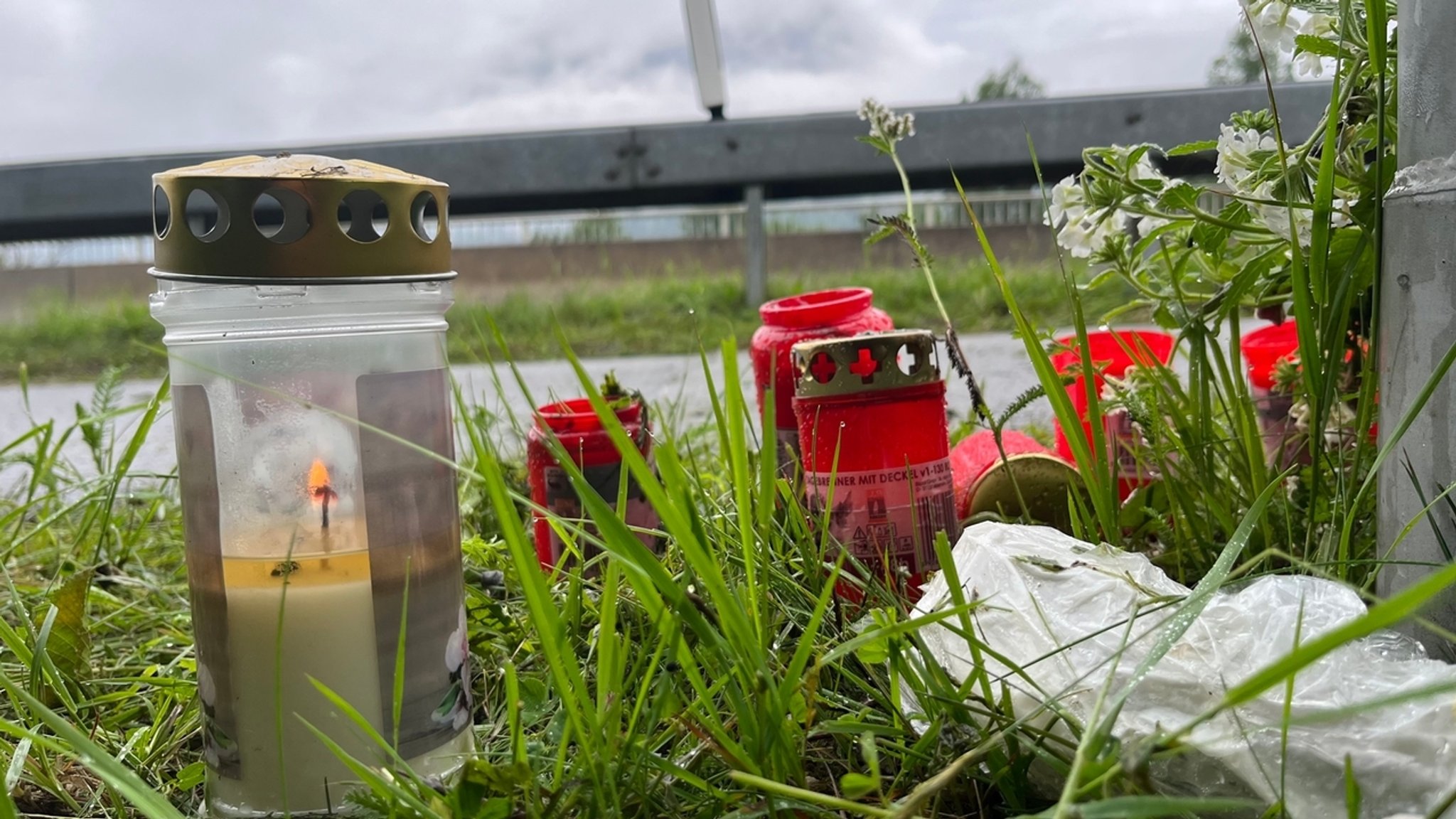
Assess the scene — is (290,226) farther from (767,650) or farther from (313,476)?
(767,650)

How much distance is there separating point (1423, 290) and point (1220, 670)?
298 millimetres

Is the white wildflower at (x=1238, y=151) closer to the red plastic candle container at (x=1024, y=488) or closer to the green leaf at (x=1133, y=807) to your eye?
the red plastic candle container at (x=1024, y=488)

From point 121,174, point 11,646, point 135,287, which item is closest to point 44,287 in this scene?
point 135,287

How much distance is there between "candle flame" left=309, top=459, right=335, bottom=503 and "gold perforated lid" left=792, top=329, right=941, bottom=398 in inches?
17.9

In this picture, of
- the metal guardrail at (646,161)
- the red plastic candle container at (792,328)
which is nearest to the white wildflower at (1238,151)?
the red plastic candle container at (792,328)

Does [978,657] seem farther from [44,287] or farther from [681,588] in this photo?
[44,287]

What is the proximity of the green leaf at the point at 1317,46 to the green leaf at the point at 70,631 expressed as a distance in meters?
1.18

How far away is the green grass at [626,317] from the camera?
3457mm

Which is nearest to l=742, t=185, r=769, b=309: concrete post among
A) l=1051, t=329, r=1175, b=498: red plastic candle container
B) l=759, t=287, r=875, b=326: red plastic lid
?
l=1051, t=329, r=1175, b=498: red plastic candle container

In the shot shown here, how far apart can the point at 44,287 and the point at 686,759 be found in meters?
6.15

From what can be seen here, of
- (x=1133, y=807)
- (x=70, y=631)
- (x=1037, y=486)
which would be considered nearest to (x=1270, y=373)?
(x=1037, y=486)

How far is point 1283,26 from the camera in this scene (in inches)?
35.2

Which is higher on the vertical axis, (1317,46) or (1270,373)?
(1317,46)

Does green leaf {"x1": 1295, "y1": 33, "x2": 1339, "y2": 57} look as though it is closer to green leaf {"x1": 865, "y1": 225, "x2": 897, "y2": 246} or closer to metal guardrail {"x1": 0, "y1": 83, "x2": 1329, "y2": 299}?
green leaf {"x1": 865, "y1": 225, "x2": 897, "y2": 246}
